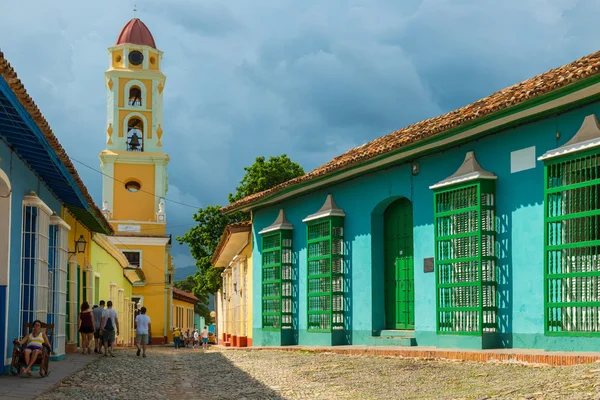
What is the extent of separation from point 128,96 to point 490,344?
1386 inches

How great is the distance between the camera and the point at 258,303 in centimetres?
2084

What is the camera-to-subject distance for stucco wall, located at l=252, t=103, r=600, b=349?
11.1m

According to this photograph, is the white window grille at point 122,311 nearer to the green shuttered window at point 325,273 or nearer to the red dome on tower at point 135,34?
the green shuttered window at point 325,273

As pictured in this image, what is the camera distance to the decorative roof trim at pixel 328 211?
16562 mm

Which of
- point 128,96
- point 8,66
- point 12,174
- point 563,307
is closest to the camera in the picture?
point 8,66

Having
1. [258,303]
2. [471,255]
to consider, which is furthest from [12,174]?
[258,303]

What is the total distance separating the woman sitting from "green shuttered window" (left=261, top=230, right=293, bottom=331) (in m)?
8.08

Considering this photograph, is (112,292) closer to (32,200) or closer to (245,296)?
(245,296)


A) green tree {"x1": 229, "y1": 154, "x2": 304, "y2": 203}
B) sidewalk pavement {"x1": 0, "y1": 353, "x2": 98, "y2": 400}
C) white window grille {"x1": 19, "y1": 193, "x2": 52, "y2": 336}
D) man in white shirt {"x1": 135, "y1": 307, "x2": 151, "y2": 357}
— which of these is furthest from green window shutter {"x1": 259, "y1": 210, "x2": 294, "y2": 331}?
green tree {"x1": 229, "y1": 154, "x2": 304, "y2": 203}

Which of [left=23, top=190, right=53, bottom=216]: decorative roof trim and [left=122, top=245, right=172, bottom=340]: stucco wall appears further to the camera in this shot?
[left=122, top=245, right=172, bottom=340]: stucco wall

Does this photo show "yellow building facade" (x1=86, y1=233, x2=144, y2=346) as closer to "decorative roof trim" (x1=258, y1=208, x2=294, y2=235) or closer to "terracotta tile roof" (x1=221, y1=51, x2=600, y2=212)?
Result: "decorative roof trim" (x1=258, y1=208, x2=294, y2=235)

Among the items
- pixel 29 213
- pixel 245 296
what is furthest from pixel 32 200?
pixel 245 296

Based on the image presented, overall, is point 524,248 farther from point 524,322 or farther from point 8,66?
point 8,66

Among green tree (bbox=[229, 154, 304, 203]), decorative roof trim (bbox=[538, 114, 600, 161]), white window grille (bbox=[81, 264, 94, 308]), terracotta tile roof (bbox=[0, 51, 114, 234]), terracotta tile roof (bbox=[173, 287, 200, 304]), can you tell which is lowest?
terracotta tile roof (bbox=[173, 287, 200, 304])
